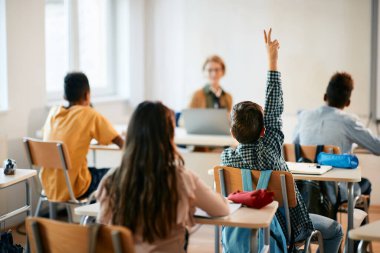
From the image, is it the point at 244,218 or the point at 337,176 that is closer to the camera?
the point at 244,218

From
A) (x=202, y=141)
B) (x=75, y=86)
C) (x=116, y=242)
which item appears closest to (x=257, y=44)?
(x=202, y=141)

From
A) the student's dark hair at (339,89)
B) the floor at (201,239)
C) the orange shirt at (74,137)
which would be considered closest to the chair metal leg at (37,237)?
the orange shirt at (74,137)

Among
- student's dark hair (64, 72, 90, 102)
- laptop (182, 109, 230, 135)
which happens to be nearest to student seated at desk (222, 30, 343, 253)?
student's dark hair (64, 72, 90, 102)

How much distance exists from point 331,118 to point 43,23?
2659 mm

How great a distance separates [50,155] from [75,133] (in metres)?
0.24

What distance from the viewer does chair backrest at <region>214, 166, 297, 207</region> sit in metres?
2.94

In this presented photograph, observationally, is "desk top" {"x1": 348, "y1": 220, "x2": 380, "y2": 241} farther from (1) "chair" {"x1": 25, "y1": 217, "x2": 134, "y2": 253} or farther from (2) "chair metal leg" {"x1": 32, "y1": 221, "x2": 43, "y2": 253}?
(2) "chair metal leg" {"x1": 32, "y1": 221, "x2": 43, "y2": 253}

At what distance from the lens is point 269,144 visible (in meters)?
3.10

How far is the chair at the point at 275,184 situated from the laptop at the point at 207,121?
6.78 ft

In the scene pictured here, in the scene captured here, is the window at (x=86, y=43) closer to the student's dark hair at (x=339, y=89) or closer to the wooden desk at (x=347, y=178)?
the student's dark hair at (x=339, y=89)

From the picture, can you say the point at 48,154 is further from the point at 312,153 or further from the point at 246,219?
the point at 246,219

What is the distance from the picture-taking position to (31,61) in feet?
17.9

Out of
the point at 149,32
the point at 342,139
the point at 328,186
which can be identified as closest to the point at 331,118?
the point at 342,139

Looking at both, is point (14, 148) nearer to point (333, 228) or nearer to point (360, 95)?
point (333, 228)
